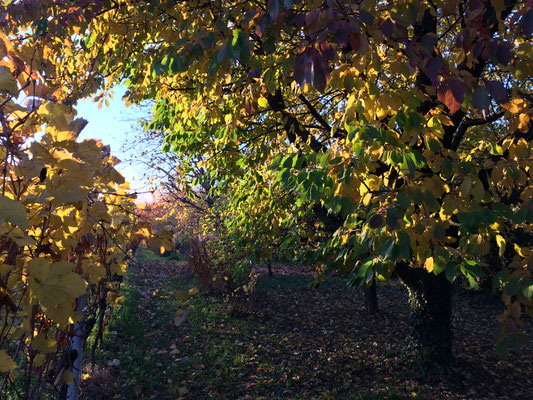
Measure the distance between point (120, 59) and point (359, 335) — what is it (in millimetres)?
5876

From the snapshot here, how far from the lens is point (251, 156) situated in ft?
17.7

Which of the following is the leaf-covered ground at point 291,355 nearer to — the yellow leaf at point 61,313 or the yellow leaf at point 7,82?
the yellow leaf at point 61,313

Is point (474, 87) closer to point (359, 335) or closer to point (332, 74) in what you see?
point (332, 74)

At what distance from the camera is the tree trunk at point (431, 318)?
16.9 feet

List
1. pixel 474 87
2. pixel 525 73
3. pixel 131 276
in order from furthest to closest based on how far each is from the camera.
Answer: pixel 131 276, pixel 525 73, pixel 474 87

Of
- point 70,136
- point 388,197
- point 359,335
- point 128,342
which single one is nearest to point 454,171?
point 388,197

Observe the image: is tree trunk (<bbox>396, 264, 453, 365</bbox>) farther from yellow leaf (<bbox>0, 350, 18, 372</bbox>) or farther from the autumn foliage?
yellow leaf (<bbox>0, 350, 18, 372</bbox>)

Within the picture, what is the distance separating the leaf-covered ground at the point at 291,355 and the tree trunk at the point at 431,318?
195 millimetres

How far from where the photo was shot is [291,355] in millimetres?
6211

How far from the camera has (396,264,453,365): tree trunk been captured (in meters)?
5.16

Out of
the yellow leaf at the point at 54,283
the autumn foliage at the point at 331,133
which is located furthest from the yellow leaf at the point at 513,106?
the yellow leaf at the point at 54,283

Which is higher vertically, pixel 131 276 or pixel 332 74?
pixel 332 74

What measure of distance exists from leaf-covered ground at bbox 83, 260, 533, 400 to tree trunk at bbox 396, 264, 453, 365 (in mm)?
195

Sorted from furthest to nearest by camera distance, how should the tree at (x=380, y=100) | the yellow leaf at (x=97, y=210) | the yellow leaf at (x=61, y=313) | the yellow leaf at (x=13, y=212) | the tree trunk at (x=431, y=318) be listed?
the tree trunk at (x=431, y=318) < the tree at (x=380, y=100) < the yellow leaf at (x=97, y=210) < the yellow leaf at (x=61, y=313) < the yellow leaf at (x=13, y=212)
